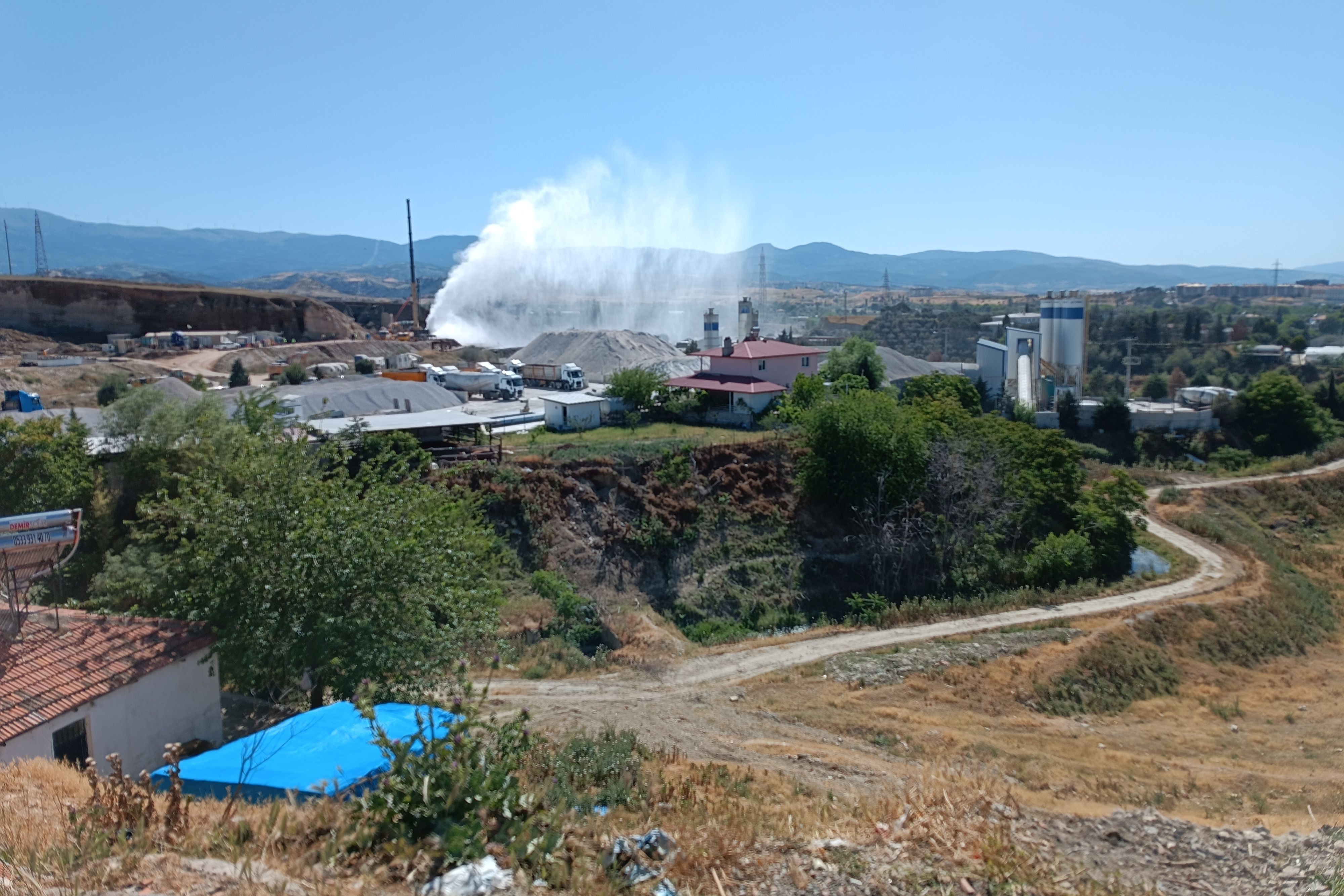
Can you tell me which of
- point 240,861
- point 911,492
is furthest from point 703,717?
point 911,492

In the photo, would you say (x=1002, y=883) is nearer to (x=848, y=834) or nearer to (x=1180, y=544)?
(x=848, y=834)

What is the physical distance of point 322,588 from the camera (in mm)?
12016

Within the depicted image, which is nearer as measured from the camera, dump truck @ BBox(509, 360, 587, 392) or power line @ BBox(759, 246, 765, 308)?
dump truck @ BBox(509, 360, 587, 392)

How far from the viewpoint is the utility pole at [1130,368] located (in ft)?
175

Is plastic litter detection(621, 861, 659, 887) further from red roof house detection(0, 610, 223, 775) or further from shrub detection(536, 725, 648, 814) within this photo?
red roof house detection(0, 610, 223, 775)

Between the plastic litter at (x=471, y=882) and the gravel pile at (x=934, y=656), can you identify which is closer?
the plastic litter at (x=471, y=882)

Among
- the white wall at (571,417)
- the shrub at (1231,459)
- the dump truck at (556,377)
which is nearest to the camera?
the white wall at (571,417)

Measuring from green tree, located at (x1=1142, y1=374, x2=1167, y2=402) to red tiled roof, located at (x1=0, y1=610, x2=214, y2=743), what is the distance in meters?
57.0

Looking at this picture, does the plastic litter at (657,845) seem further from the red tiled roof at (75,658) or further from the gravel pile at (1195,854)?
the red tiled roof at (75,658)

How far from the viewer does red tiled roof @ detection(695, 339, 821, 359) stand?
37.9m

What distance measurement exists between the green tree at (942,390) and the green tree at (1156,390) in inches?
943

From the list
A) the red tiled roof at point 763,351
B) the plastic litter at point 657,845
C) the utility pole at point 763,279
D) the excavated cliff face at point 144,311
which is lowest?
the plastic litter at point 657,845

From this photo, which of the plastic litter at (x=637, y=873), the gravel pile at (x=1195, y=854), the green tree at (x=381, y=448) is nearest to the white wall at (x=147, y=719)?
the plastic litter at (x=637, y=873)

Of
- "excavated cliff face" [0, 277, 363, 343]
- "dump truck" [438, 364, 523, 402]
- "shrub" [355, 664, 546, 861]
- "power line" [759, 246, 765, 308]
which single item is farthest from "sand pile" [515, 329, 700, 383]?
"power line" [759, 246, 765, 308]
